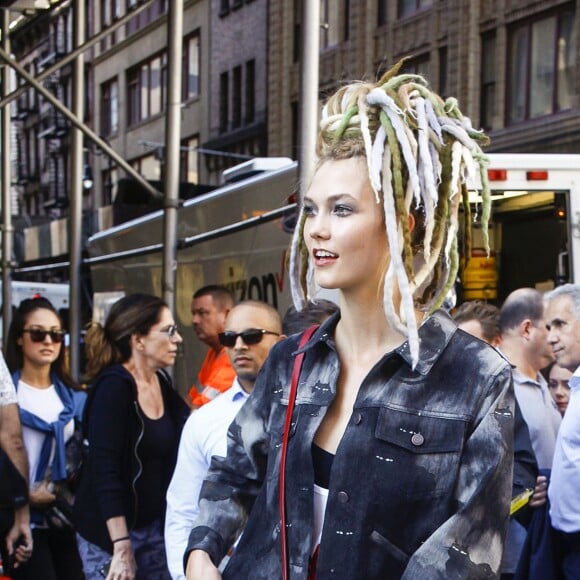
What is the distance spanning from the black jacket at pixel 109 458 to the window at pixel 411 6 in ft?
75.9

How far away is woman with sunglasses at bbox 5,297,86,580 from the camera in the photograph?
636 cm

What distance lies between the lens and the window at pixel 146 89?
141 ft

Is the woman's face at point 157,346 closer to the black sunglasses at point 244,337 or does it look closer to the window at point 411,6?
the black sunglasses at point 244,337

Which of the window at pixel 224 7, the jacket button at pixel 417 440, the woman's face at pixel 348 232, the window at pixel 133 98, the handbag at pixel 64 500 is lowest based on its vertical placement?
the handbag at pixel 64 500

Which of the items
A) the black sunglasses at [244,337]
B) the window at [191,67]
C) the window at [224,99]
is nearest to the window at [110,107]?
the window at [191,67]

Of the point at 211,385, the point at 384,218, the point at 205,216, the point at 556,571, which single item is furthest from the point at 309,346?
the point at 205,216

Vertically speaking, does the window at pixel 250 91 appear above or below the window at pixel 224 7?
below

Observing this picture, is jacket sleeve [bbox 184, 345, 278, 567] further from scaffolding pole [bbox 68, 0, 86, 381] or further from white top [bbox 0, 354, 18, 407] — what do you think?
scaffolding pole [bbox 68, 0, 86, 381]

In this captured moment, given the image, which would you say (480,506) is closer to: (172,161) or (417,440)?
(417,440)

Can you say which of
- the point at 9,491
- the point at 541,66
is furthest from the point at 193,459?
the point at 541,66

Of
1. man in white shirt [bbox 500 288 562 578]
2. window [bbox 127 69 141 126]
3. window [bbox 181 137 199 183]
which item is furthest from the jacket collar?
window [bbox 127 69 141 126]

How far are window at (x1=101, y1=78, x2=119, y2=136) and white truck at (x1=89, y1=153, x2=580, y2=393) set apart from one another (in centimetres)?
3420

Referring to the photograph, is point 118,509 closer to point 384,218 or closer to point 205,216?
point 384,218

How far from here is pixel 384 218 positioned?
2.63 metres
